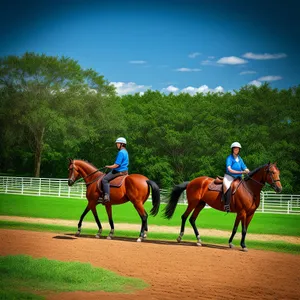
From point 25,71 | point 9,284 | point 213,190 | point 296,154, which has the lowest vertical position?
point 9,284

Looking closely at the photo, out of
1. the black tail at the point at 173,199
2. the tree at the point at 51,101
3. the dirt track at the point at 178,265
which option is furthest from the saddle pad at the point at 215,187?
the tree at the point at 51,101

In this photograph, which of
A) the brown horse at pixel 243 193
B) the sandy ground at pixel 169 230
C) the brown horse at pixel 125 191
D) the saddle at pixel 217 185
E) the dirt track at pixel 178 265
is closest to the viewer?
the dirt track at pixel 178 265

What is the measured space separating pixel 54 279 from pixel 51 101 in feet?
66.7

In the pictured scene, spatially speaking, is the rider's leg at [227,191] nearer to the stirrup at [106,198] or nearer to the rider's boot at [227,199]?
the rider's boot at [227,199]

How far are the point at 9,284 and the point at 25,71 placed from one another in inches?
642

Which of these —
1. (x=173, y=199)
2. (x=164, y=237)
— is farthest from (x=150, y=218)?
(x=173, y=199)

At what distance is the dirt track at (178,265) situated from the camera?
613cm

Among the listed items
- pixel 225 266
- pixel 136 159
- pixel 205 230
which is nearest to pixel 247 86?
pixel 136 159

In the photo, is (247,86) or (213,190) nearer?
(213,190)

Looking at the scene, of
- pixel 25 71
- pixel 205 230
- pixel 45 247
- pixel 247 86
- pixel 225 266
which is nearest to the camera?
pixel 225 266

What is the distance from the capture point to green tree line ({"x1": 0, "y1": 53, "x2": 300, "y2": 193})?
22359 millimetres

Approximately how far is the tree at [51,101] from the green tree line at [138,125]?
0.05 m

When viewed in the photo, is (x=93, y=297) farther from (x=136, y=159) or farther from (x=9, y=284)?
(x=136, y=159)

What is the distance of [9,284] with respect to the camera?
20.6ft
